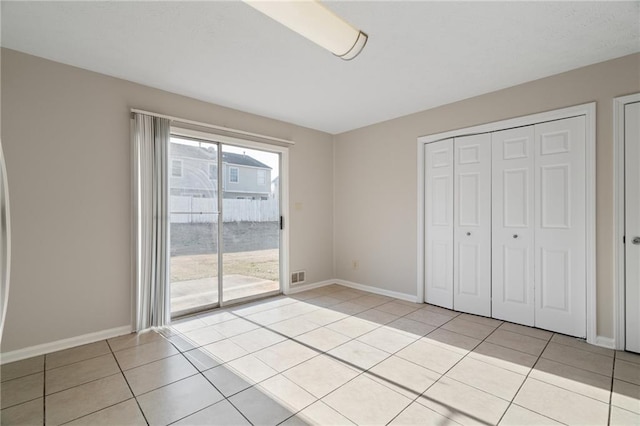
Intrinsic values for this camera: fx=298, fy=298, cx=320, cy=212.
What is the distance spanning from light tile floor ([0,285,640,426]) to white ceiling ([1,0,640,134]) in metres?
2.67

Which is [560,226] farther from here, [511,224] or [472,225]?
[472,225]

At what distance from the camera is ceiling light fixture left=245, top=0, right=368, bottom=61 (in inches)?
50.1

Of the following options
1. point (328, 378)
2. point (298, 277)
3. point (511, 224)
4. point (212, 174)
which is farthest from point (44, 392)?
point (511, 224)

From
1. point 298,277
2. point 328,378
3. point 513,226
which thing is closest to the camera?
point 328,378

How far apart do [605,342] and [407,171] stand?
9.01ft

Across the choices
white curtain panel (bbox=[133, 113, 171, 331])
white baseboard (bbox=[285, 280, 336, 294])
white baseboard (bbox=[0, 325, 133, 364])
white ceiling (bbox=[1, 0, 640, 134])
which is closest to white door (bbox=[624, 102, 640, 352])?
white ceiling (bbox=[1, 0, 640, 134])

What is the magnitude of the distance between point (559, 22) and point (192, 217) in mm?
3988

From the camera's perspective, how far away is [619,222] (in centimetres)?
270

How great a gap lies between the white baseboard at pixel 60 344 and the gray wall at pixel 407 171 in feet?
11.0

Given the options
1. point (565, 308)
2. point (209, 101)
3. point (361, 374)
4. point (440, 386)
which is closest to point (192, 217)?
point (209, 101)

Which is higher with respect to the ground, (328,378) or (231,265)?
(231,265)

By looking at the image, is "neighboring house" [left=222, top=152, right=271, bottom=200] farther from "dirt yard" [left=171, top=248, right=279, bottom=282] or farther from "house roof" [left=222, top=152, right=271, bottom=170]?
"dirt yard" [left=171, top=248, right=279, bottom=282]

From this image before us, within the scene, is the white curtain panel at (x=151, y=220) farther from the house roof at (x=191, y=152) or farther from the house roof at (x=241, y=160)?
the house roof at (x=241, y=160)

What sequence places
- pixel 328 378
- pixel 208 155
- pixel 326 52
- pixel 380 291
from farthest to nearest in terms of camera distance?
pixel 380 291
pixel 208 155
pixel 326 52
pixel 328 378
